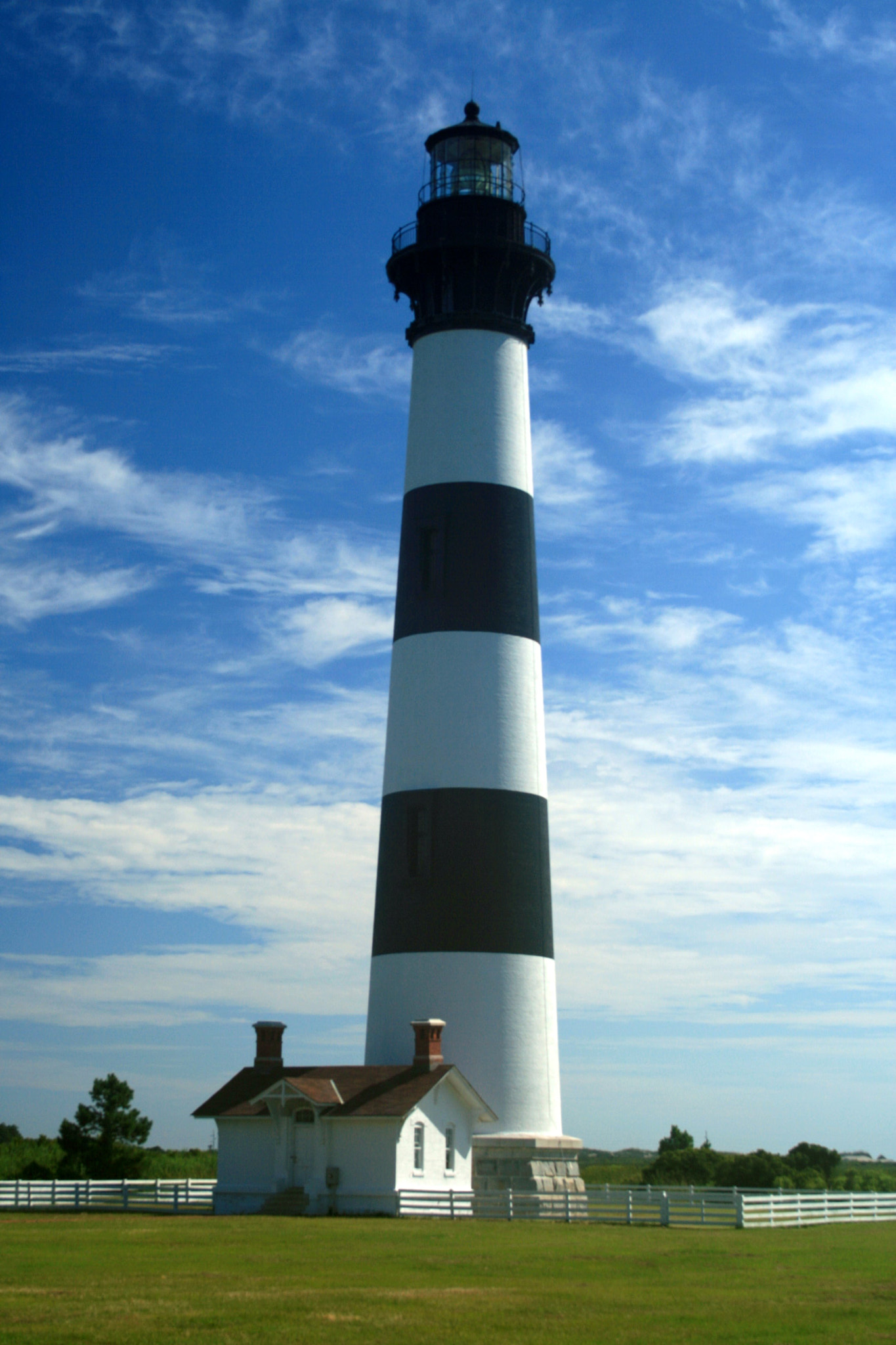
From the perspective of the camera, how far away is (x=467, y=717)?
33844 mm

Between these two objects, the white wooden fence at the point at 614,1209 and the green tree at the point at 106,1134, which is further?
the green tree at the point at 106,1134

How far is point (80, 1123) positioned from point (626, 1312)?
29565 mm

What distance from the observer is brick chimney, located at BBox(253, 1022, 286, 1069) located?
34812mm

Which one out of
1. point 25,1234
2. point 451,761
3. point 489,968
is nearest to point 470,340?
point 451,761

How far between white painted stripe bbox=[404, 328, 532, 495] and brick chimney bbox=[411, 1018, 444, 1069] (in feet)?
42.9

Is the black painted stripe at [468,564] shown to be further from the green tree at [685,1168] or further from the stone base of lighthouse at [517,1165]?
the green tree at [685,1168]

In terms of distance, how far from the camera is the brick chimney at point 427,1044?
1246 inches

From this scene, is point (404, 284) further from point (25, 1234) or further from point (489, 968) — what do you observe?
point (25, 1234)

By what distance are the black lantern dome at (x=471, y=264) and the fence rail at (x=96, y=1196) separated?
22.3 metres

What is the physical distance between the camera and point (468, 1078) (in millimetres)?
32406

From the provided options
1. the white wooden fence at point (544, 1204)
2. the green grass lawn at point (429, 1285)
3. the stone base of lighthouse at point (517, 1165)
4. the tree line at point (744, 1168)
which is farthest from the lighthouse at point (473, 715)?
the tree line at point (744, 1168)

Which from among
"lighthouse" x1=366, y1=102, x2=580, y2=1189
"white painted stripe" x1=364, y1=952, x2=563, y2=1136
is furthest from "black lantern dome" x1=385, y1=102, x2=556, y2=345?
"white painted stripe" x1=364, y1=952, x2=563, y2=1136

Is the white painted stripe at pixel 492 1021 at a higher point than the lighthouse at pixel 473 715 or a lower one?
lower

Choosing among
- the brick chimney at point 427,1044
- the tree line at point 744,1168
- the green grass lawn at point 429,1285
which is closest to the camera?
the green grass lawn at point 429,1285
